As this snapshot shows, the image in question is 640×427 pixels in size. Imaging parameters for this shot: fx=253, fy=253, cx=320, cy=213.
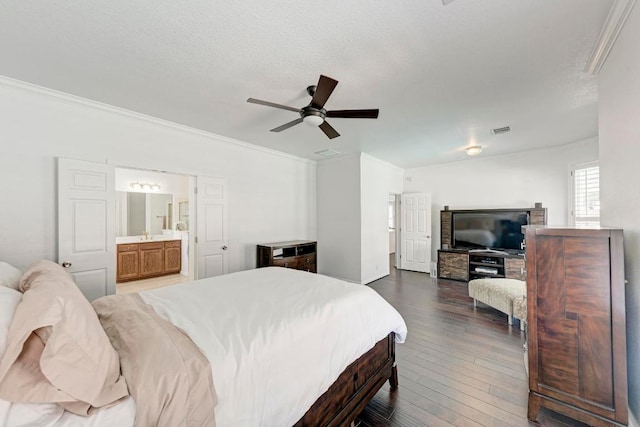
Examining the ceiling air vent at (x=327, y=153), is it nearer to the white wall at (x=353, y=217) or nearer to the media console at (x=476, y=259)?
the white wall at (x=353, y=217)

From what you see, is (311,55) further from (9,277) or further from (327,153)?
(327,153)

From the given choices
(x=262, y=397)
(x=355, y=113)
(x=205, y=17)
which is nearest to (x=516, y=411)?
(x=262, y=397)

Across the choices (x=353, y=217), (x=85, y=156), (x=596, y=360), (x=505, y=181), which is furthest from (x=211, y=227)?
(x=505, y=181)

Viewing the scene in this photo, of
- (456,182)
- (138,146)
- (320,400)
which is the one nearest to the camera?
(320,400)

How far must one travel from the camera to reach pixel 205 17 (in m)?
1.69

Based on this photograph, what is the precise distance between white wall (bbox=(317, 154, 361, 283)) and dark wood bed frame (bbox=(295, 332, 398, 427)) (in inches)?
119

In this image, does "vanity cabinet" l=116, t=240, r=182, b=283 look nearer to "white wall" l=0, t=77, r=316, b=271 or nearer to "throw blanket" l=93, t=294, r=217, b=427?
"white wall" l=0, t=77, r=316, b=271

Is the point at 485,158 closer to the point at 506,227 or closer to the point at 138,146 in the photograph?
the point at 506,227

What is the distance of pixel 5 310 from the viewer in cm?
99

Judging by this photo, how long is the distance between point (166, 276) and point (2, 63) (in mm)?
4512

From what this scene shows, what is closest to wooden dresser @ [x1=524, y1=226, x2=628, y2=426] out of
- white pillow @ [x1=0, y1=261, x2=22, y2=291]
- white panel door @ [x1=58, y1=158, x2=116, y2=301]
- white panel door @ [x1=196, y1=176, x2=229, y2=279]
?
white pillow @ [x1=0, y1=261, x2=22, y2=291]

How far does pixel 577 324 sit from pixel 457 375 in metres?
1.06

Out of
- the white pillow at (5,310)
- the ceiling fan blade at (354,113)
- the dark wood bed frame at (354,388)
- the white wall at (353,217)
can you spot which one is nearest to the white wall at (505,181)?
the white wall at (353,217)

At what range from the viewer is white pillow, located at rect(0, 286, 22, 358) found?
0.85m
